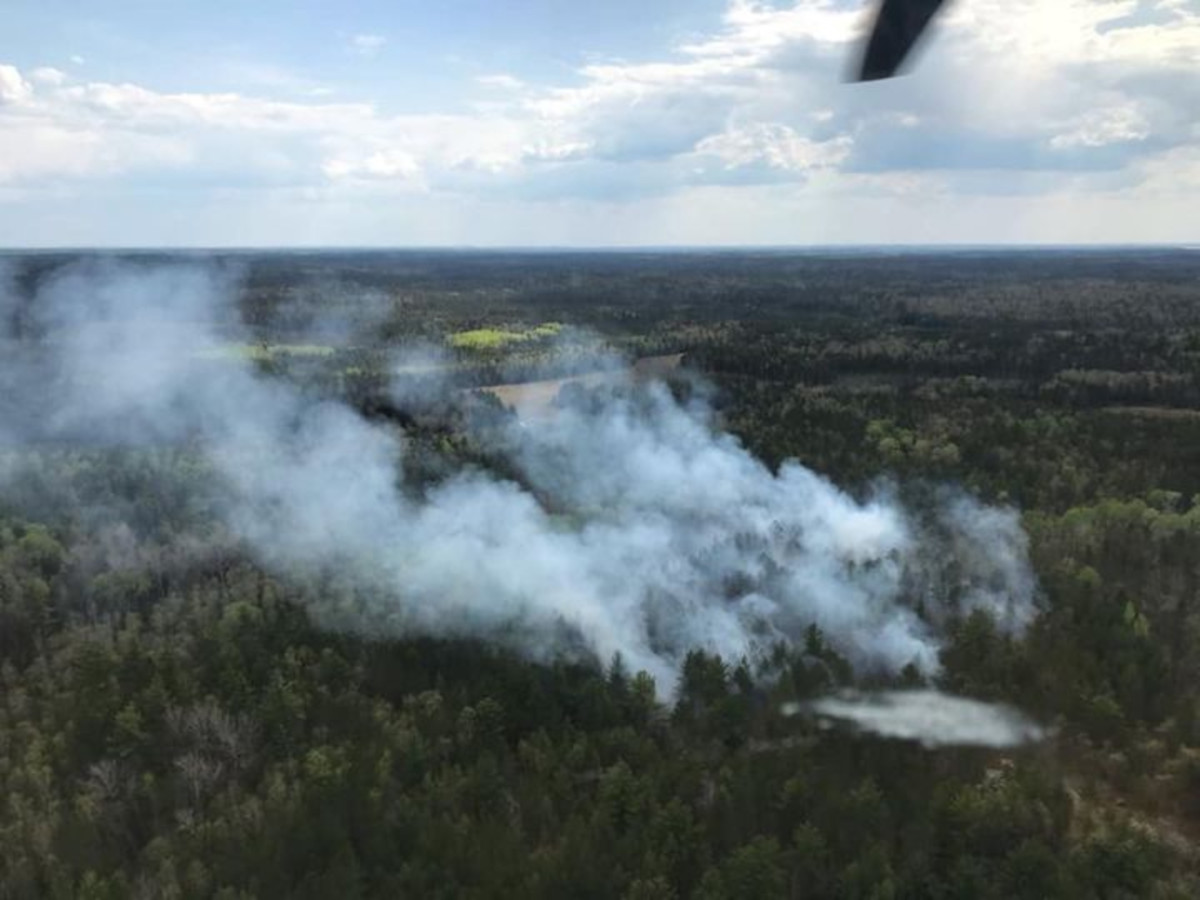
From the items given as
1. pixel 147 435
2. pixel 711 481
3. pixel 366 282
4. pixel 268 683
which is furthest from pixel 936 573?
pixel 366 282

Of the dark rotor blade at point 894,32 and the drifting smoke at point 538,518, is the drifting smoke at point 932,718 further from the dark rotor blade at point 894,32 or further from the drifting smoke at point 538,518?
the dark rotor blade at point 894,32

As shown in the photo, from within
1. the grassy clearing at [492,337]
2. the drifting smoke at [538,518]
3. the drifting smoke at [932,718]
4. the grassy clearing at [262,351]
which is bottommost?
the drifting smoke at [932,718]

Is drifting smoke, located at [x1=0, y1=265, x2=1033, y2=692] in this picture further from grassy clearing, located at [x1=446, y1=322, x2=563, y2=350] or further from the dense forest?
grassy clearing, located at [x1=446, y1=322, x2=563, y2=350]

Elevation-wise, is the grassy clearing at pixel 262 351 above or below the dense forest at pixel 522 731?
above

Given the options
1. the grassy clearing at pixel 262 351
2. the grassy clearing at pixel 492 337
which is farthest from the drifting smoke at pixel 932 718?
the grassy clearing at pixel 492 337

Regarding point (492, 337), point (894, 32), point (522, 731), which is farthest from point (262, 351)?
point (894, 32)

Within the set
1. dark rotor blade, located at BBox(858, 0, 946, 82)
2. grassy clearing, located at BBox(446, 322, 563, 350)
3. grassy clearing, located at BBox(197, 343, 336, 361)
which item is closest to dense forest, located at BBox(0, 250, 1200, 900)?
grassy clearing, located at BBox(197, 343, 336, 361)
